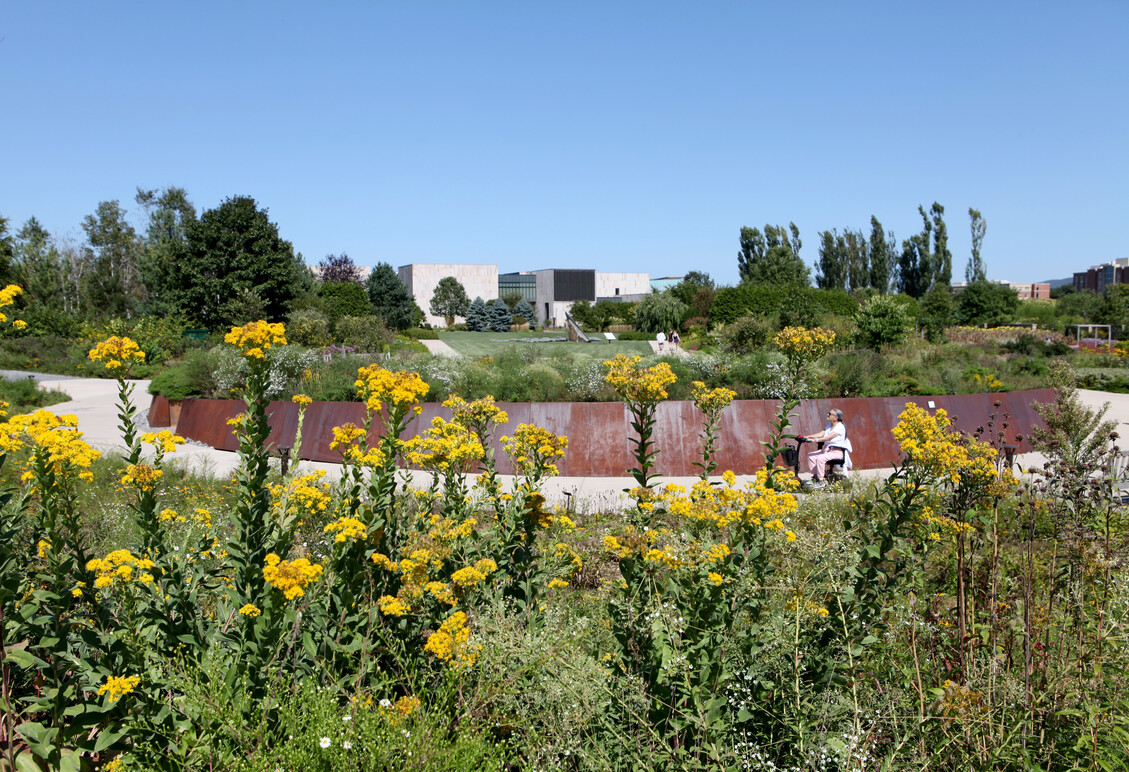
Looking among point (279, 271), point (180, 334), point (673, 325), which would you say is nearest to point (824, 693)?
point (180, 334)

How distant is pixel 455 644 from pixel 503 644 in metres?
0.17

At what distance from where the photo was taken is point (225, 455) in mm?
10859

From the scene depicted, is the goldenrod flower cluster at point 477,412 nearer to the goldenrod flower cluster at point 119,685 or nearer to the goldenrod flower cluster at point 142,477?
the goldenrod flower cluster at point 142,477

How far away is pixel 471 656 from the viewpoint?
2379 mm

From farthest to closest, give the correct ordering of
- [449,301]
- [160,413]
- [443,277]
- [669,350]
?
[443,277], [449,301], [669,350], [160,413]

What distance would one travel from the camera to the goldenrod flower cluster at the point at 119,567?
2283 mm

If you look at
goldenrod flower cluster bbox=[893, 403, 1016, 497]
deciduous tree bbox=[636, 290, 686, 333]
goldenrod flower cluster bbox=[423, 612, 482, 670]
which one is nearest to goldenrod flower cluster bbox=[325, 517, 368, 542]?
goldenrod flower cluster bbox=[423, 612, 482, 670]

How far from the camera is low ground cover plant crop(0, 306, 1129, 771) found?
7.49ft

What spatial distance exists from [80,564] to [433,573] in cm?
128

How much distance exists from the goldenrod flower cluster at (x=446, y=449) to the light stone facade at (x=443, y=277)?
62.1m

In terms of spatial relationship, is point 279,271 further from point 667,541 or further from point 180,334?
point 667,541

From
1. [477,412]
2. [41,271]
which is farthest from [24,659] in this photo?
[41,271]

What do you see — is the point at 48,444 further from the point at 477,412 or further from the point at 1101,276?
the point at 1101,276

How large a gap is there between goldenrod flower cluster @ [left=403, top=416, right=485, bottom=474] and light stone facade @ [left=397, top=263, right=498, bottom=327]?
204 feet
